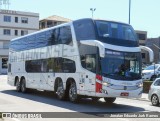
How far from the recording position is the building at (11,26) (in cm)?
8383

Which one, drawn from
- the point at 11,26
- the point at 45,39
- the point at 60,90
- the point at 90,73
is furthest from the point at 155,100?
the point at 11,26

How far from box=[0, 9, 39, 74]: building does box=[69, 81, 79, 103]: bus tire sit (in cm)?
6594

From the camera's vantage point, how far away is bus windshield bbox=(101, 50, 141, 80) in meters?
16.5

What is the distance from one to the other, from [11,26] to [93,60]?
71.1 metres

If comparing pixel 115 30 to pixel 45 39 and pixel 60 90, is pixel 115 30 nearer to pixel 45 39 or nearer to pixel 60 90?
pixel 60 90

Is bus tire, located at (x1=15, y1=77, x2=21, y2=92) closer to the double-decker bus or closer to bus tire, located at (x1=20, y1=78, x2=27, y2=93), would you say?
bus tire, located at (x1=20, y1=78, x2=27, y2=93)

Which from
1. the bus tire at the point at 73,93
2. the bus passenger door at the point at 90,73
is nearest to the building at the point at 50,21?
the bus tire at the point at 73,93

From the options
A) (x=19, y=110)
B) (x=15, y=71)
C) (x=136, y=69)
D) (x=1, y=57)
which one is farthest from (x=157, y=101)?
(x=1, y=57)

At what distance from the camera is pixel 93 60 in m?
16.9

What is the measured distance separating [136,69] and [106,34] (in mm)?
2127

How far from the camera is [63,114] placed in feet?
46.0

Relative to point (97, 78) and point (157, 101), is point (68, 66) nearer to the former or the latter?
point (97, 78)

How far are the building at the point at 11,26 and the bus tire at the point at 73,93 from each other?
65943 millimetres

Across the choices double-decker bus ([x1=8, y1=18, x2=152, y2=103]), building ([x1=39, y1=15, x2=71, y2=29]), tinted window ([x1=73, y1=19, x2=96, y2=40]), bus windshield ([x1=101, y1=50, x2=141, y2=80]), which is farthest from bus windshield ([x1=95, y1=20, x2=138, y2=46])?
building ([x1=39, y1=15, x2=71, y2=29])
